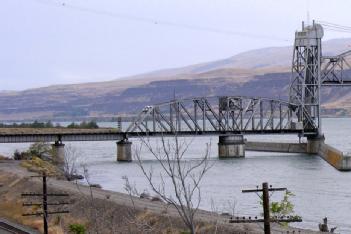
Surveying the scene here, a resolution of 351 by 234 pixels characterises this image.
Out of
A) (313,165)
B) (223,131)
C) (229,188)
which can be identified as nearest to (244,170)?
(313,165)

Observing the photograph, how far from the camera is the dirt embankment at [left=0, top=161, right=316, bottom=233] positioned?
129ft

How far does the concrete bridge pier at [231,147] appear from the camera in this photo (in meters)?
115

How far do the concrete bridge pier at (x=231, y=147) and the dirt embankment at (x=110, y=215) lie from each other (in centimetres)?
5410

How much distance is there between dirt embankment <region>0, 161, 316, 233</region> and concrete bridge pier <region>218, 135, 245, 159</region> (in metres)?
54.1

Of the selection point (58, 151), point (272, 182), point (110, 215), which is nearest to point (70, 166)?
point (58, 151)

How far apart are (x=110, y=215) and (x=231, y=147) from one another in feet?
234

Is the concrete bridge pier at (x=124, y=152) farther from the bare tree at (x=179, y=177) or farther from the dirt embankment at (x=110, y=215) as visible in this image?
the dirt embankment at (x=110, y=215)

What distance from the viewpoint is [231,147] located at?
116875 mm

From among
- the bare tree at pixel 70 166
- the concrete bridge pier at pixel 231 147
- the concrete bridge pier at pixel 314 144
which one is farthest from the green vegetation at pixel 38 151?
the concrete bridge pier at pixel 314 144

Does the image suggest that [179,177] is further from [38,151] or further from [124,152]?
[38,151]

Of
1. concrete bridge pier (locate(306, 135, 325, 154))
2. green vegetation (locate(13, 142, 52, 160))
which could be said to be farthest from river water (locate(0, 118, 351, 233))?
green vegetation (locate(13, 142, 52, 160))

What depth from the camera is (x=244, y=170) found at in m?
89.7

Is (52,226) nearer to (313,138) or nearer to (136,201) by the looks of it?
(136,201)

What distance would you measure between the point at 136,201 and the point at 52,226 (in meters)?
10.3
